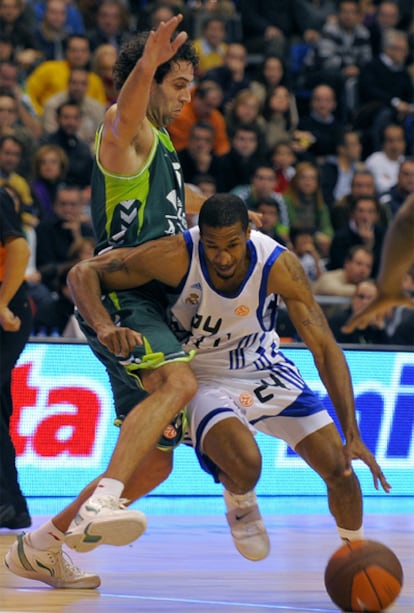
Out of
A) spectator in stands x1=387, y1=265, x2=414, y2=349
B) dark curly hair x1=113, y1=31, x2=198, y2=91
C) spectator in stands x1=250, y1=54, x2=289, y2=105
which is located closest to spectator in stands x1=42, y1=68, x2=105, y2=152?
spectator in stands x1=250, y1=54, x2=289, y2=105

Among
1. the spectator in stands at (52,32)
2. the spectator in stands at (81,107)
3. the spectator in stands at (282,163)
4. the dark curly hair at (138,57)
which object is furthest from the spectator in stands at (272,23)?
the dark curly hair at (138,57)

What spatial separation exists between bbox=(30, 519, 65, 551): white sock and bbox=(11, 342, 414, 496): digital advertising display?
3428 mm

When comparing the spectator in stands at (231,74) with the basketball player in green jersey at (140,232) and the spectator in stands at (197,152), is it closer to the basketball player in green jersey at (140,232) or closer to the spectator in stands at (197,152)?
the spectator in stands at (197,152)

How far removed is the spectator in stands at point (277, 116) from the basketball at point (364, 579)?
923 cm

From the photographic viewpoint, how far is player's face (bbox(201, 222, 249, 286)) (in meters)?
→ 5.04

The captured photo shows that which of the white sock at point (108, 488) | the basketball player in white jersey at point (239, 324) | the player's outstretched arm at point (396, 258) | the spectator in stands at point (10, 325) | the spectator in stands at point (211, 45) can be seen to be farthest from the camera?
the spectator in stands at point (211, 45)

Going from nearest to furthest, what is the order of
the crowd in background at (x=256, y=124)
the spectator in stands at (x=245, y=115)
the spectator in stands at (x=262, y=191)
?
the crowd in background at (x=256, y=124) < the spectator in stands at (x=262, y=191) < the spectator in stands at (x=245, y=115)

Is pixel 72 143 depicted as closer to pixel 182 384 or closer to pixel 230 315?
pixel 230 315

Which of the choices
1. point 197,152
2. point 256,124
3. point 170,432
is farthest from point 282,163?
point 170,432

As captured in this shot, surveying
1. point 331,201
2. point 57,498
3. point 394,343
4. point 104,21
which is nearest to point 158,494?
point 57,498

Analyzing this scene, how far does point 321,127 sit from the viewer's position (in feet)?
47.4

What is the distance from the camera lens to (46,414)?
349 inches

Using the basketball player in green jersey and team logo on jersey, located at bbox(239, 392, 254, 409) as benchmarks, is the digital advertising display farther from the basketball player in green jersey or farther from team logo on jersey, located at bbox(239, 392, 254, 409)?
team logo on jersey, located at bbox(239, 392, 254, 409)

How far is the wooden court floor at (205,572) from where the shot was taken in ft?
16.0
